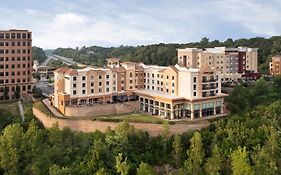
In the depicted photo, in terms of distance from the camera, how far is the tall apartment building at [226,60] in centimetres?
4769

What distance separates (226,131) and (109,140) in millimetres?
9079

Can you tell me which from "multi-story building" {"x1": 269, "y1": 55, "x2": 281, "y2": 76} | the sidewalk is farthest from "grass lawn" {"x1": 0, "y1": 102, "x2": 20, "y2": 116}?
"multi-story building" {"x1": 269, "y1": 55, "x2": 281, "y2": 76}

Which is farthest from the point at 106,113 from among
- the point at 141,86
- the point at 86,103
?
the point at 141,86

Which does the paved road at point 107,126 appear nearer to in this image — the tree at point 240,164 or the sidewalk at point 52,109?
the sidewalk at point 52,109

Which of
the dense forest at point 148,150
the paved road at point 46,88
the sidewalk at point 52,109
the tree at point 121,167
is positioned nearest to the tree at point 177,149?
the dense forest at point 148,150

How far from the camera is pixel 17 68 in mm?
44406

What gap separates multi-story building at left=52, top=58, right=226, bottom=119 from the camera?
3425 cm

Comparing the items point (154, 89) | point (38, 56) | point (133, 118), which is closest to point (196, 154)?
point (133, 118)

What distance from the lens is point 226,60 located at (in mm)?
48750

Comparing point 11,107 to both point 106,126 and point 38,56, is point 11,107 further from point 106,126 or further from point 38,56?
point 38,56

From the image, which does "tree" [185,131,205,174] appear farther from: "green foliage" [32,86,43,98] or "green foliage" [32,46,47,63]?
"green foliage" [32,46,47,63]

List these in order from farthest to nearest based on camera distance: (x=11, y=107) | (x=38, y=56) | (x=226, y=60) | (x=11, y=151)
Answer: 1. (x=38, y=56)
2. (x=226, y=60)
3. (x=11, y=107)
4. (x=11, y=151)

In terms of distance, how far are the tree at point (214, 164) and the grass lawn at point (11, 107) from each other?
21.1 m

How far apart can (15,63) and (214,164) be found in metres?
28.7
